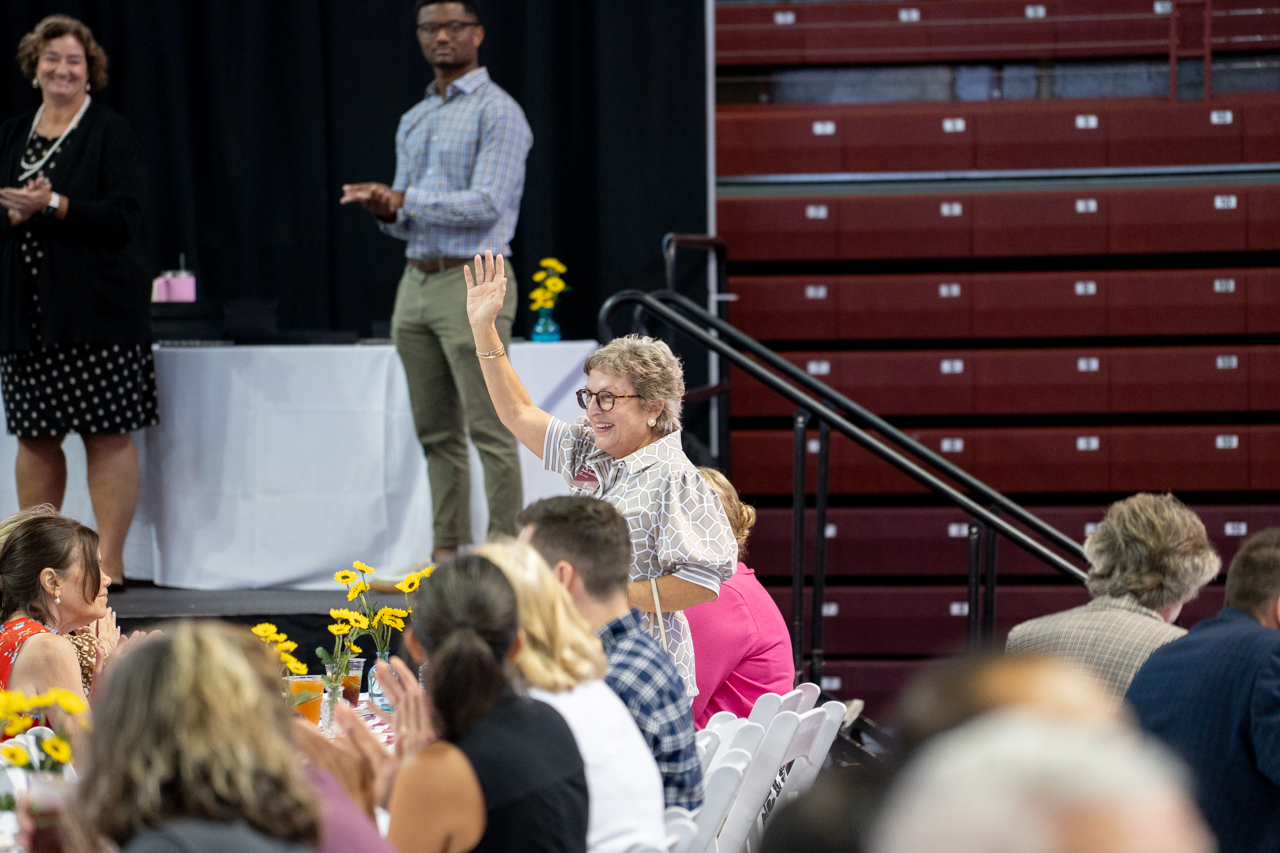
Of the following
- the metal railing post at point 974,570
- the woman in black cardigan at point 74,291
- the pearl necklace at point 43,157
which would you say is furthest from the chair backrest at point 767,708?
the pearl necklace at point 43,157

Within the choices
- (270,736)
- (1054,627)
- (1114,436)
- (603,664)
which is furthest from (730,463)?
(270,736)

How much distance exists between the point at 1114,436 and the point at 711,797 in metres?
3.70

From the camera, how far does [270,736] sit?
→ 4.04 ft

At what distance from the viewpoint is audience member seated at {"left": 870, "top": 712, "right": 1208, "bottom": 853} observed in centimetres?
77

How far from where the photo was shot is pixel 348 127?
5246 millimetres

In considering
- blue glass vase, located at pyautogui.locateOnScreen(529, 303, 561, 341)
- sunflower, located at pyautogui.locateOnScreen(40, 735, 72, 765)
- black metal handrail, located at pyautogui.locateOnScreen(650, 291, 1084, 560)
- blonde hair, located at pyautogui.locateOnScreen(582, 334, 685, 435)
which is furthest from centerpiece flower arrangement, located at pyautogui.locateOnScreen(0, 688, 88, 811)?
blue glass vase, located at pyautogui.locateOnScreen(529, 303, 561, 341)

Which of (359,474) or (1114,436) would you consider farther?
(1114,436)

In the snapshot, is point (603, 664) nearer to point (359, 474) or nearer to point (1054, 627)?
point (1054, 627)

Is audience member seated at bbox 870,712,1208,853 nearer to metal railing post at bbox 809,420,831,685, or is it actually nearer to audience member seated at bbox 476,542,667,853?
audience member seated at bbox 476,542,667,853

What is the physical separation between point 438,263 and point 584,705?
8.19 ft

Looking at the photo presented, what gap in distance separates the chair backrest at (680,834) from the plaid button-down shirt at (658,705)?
133 millimetres

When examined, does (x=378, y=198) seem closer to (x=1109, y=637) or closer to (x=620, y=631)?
(x=620, y=631)

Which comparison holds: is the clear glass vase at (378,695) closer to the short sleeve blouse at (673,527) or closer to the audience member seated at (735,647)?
the short sleeve blouse at (673,527)

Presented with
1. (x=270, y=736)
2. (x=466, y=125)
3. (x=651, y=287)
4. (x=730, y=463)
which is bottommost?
(x=730, y=463)
